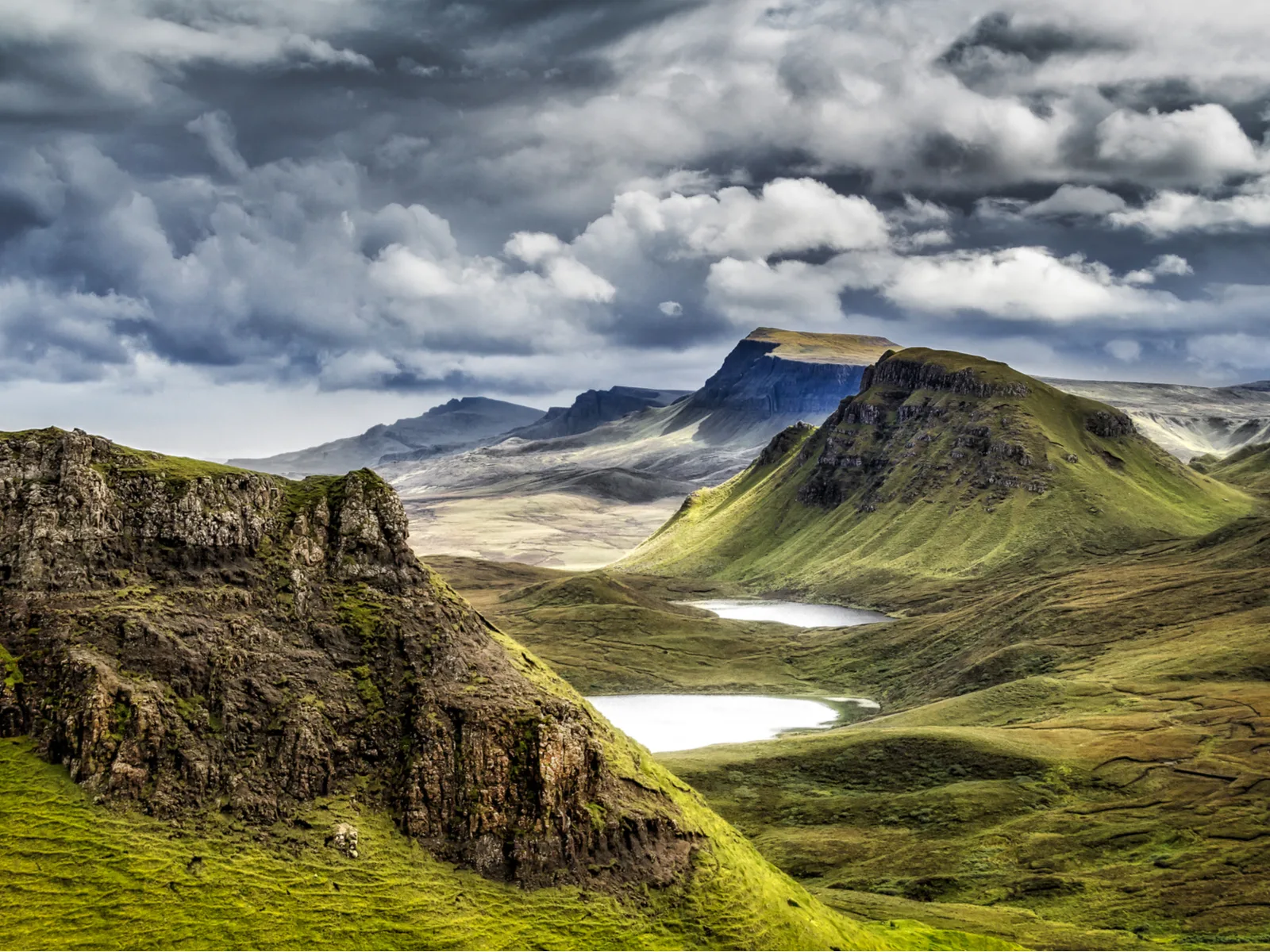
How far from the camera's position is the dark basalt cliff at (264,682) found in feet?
249

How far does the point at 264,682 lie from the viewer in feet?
273

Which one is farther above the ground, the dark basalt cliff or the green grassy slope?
the dark basalt cliff

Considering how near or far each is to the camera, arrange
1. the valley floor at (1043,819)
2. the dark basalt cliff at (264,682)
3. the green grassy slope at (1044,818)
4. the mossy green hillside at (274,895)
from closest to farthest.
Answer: the mossy green hillside at (274,895) < the dark basalt cliff at (264,682) < the valley floor at (1043,819) < the green grassy slope at (1044,818)

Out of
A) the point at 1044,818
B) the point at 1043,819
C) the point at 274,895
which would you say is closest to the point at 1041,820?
the point at 1043,819

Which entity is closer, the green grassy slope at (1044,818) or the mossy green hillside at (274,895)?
the mossy green hillside at (274,895)

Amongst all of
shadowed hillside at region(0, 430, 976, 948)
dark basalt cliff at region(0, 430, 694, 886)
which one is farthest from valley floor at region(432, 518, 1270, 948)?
dark basalt cliff at region(0, 430, 694, 886)

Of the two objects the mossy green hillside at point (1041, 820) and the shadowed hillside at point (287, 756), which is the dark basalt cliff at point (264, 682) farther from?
the mossy green hillside at point (1041, 820)

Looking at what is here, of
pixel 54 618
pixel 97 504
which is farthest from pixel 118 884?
pixel 97 504

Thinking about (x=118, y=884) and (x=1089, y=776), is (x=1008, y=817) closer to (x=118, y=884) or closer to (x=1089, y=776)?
(x=1089, y=776)

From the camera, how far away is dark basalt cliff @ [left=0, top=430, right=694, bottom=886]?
75.9 m

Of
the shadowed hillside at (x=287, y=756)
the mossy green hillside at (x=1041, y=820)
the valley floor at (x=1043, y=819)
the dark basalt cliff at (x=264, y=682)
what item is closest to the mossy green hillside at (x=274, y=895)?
the shadowed hillside at (x=287, y=756)

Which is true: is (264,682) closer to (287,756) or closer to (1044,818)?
(287,756)

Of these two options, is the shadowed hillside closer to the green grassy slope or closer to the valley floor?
the valley floor

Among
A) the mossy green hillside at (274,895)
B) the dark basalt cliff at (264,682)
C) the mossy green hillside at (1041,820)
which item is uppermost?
the dark basalt cliff at (264,682)
